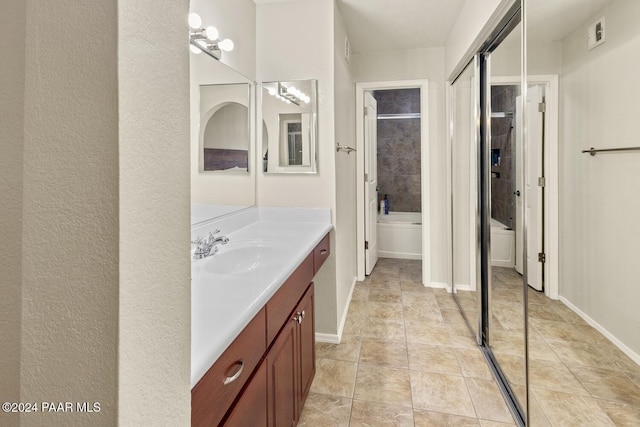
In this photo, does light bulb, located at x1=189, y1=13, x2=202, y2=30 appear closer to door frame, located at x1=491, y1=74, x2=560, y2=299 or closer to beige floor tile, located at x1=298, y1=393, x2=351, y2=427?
door frame, located at x1=491, y1=74, x2=560, y2=299

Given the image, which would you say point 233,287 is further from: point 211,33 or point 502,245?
point 502,245

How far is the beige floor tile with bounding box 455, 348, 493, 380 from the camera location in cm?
205

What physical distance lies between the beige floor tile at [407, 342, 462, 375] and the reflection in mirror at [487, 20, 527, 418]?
→ 26 centimetres

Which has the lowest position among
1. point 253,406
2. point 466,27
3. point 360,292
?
point 360,292

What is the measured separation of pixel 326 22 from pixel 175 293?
7.48 feet

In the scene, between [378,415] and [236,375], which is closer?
[236,375]

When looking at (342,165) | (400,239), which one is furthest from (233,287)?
(400,239)

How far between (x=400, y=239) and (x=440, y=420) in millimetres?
2978

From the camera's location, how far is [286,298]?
1318mm

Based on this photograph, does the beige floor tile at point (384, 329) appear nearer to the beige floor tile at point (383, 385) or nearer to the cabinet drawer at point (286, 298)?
the beige floor tile at point (383, 385)

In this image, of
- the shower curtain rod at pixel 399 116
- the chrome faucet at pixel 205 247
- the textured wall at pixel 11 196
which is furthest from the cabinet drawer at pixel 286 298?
the shower curtain rod at pixel 399 116

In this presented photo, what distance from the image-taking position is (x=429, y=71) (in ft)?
11.2

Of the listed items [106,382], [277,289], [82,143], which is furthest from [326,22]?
[106,382]

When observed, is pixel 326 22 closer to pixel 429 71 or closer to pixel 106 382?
pixel 429 71
